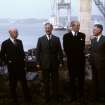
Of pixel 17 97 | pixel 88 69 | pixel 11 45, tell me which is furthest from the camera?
pixel 88 69

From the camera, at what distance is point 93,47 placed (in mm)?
8578

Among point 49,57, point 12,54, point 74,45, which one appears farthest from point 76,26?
point 12,54

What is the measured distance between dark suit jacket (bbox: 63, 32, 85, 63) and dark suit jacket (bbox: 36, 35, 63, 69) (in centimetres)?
15

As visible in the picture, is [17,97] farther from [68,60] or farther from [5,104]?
[68,60]

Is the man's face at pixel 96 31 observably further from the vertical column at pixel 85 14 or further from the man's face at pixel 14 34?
the vertical column at pixel 85 14

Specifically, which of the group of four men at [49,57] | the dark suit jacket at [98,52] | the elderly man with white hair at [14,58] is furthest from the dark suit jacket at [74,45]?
the elderly man with white hair at [14,58]

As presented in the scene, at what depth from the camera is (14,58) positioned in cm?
836

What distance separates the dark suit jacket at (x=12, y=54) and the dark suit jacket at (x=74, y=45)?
82 cm

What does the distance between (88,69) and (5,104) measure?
2241 mm

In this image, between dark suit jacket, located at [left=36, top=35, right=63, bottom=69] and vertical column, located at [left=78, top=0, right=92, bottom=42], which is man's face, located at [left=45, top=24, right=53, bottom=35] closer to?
dark suit jacket, located at [left=36, top=35, right=63, bottom=69]

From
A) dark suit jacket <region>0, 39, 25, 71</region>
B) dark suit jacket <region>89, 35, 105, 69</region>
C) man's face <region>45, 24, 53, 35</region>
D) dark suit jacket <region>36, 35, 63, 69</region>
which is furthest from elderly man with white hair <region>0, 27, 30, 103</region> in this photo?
dark suit jacket <region>89, 35, 105, 69</region>

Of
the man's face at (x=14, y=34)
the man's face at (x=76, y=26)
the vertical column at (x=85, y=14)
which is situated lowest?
the vertical column at (x=85, y=14)

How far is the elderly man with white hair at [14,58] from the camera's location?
8.34 meters

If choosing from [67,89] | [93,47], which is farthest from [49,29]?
[67,89]
